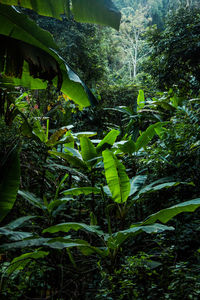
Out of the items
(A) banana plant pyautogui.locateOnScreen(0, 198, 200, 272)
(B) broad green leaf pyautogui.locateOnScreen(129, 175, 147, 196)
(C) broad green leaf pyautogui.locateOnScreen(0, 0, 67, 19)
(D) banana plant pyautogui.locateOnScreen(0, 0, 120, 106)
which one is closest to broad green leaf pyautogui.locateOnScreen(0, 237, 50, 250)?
(A) banana plant pyautogui.locateOnScreen(0, 198, 200, 272)

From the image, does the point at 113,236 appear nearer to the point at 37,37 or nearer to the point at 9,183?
the point at 9,183

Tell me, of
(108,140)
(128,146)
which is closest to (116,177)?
(108,140)

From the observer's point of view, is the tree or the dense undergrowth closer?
the dense undergrowth

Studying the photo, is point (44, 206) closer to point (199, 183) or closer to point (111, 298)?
point (111, 298)

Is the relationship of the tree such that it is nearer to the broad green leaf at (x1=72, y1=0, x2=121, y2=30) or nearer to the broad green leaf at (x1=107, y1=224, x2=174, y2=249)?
the broad green leaf at (x1=72, y1=0, x2=121, y2=30)

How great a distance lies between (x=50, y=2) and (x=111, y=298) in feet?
8.81

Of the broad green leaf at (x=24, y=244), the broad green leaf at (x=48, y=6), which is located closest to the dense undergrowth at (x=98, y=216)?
the broad green leaf at (x=24, y=244)

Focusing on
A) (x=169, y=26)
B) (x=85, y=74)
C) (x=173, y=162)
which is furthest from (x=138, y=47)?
(x=173, y=162)

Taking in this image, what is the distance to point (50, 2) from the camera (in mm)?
2359

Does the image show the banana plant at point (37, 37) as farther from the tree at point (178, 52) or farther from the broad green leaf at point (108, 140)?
the tree at point (178, 52)

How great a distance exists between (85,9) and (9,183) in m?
1.78

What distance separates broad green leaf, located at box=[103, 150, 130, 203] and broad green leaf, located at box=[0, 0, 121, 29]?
4.35ft

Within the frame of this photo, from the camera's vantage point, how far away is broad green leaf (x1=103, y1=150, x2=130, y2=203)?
2.61 m

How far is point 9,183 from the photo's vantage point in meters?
2.06
